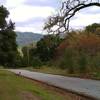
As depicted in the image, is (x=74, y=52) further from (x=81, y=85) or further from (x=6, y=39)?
(x=81, y=85)

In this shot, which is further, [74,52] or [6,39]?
[74,52]

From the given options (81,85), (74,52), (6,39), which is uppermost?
(6,39)

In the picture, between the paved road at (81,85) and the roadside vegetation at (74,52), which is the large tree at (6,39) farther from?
the paved road at (81,85)

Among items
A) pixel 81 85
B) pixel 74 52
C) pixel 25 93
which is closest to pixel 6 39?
pixel 74 52

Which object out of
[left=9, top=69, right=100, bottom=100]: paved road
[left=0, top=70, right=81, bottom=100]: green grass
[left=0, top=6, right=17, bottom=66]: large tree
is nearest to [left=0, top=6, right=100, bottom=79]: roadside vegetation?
[left=0, top=6, right=17, bottom=66]: large tree

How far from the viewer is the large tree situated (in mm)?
50744

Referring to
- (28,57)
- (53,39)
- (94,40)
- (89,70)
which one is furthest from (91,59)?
(28,57)

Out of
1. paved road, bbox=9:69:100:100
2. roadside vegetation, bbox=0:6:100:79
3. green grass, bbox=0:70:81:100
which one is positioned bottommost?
paved road, bbox=9:69:100:100

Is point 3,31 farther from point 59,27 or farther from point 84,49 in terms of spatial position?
point 59,27

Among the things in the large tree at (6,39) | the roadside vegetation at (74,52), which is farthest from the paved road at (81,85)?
the large tree at (6,39)

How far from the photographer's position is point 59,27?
2950cm

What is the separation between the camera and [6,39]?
52.1 m

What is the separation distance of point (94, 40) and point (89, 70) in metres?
10.3

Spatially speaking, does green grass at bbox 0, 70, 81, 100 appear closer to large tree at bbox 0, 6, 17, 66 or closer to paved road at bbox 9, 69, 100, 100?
paved road at bbox 9, 69, 100, 100
